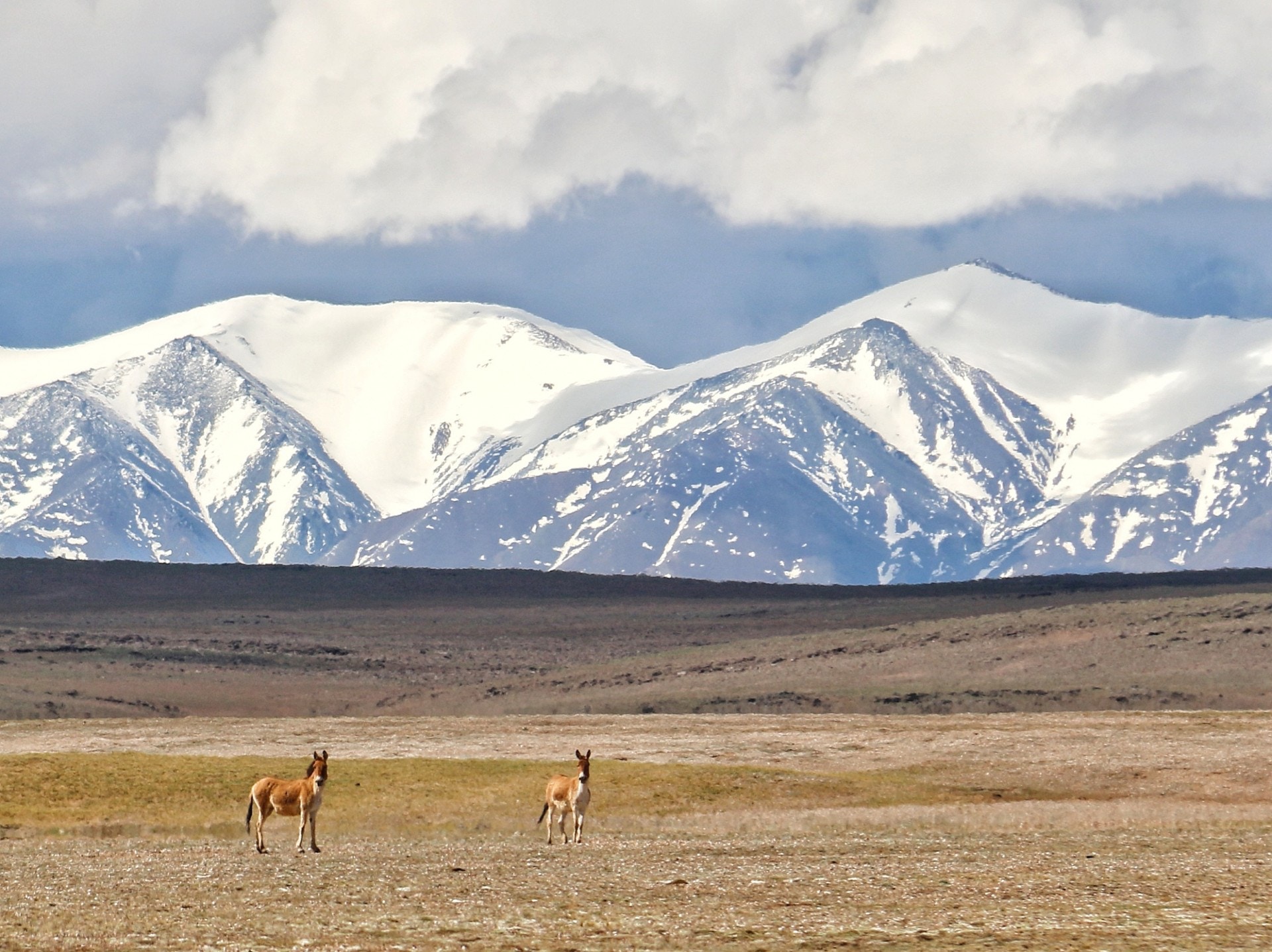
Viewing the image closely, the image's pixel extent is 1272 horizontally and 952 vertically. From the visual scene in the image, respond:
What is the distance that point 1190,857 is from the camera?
124ft

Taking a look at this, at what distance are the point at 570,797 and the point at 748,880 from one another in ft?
25.5

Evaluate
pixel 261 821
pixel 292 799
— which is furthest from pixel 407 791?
pixel 261 821

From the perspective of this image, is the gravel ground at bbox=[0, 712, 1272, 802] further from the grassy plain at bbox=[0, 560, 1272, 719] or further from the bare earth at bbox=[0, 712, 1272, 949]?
the grassy plain at bbox=[0, 560, 1272, 719]

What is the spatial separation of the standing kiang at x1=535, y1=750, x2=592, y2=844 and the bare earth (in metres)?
0.62

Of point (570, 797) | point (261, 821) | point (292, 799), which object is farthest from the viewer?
point (570, 797)

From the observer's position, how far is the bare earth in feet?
89.1

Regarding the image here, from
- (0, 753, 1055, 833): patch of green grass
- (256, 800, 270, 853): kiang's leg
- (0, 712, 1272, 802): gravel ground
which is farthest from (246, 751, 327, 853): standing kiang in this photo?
(0, 712, 1272, 802): gravel ground

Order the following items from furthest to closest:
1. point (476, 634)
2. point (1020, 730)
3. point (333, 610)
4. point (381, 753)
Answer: point (333, 610)
point (476, 634)
point (1020, 730)
point (381, 753)

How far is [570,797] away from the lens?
41.1 metres

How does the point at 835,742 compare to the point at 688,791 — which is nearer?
the point at 688,791

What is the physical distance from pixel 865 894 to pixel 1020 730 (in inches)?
2100

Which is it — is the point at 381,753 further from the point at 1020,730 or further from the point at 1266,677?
the point at 1266,677

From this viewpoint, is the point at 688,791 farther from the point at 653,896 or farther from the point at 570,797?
the point at 653,896

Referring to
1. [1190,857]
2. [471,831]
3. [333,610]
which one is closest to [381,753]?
[471,831]
